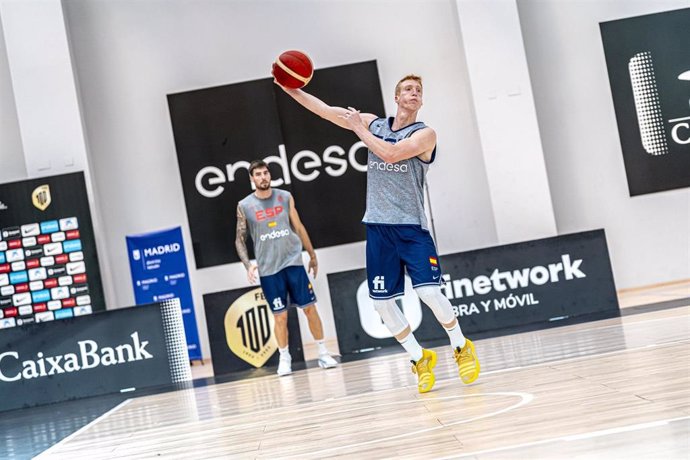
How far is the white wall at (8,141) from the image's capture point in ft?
37.6

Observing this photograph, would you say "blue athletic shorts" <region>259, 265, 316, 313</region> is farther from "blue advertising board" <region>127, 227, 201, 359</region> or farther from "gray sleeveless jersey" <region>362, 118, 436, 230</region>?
"blue advertising board" <region>127, 227, 201, 359</region>

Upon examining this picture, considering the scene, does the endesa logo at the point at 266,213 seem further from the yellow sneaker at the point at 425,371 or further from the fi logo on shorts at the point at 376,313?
the yellow sneaker at the point at 425,371

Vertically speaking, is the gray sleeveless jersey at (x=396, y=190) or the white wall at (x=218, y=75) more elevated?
the white wall at (x=218, y=75)

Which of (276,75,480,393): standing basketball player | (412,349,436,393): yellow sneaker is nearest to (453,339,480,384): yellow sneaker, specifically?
(276,75,480,393): standing basketball player

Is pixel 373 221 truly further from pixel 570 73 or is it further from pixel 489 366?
pixel 570 73

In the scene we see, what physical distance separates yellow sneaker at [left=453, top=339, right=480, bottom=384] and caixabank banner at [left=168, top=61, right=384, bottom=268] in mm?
6377

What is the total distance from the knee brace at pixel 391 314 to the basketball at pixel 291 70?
4.57 ft

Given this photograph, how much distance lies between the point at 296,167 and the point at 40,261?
3.34m

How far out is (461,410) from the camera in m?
4.30

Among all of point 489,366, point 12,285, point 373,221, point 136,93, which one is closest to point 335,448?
point 373,221

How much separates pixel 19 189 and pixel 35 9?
2262mm

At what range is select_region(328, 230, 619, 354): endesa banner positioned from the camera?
8.85m

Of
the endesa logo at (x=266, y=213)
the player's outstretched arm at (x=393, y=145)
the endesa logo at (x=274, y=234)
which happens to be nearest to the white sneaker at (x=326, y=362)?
the endesa logo at (x=274, y=234)

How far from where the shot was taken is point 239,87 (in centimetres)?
1162
